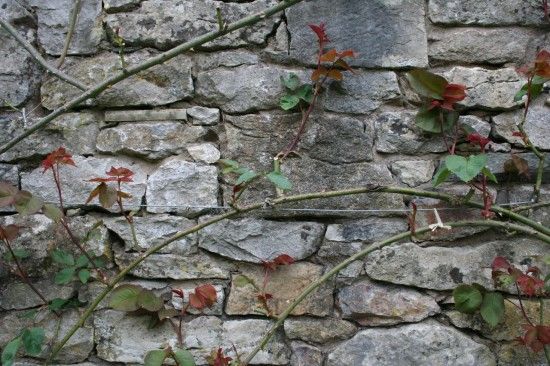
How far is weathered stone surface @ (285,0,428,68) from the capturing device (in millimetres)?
1808

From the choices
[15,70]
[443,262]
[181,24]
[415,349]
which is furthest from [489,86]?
[15,70]

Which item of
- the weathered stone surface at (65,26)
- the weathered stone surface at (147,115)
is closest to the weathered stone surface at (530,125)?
the weathered stone surface at (147,115)

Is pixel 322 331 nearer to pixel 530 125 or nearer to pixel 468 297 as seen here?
pixel 468 297

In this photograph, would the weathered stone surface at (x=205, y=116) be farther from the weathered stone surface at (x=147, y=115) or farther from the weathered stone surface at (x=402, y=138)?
the weathered stone surface at (x=402, y=138)

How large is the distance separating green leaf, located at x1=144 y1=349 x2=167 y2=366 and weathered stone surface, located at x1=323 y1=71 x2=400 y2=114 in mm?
825

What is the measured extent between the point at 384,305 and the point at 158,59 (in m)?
0.92

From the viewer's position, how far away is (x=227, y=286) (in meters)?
1.79

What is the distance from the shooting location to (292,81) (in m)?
1.79

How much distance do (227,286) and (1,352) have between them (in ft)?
2.19

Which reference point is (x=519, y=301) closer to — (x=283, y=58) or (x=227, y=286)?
(x=227, y=286)

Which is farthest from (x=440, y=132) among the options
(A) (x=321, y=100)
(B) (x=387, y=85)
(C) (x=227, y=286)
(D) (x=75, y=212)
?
(D) (x=75, y=212)

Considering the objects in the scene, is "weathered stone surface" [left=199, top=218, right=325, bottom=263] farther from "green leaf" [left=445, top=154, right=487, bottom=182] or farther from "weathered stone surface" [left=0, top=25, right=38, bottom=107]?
"weathered stone surface" [left=0, top=25, right=38, bottom=107]

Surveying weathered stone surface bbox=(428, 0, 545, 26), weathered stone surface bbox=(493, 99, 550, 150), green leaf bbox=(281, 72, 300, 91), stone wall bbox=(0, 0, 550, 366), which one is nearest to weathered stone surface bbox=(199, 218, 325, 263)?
stone wall bbox=(0, 0, 550, 366)

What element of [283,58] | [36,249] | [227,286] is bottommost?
[227,286]
